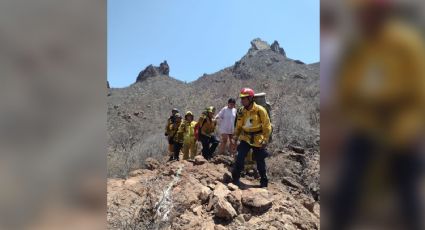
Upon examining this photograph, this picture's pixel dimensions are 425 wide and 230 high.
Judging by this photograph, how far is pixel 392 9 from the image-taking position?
83 cm

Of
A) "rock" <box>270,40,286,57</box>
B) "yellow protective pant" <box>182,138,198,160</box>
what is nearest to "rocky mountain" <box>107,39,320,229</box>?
"yellow protective pant" <box>182,138,198,160</box>

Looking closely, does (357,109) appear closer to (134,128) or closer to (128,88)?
(134,128)

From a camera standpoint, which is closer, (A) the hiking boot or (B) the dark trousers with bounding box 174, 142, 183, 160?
(A) the hiking boot

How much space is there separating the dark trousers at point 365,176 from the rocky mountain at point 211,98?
8.25 meters

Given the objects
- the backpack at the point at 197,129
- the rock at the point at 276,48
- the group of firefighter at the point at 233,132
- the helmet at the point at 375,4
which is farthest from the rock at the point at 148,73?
the helmet at the point at 375,4

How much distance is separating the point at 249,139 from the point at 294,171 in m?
1.89

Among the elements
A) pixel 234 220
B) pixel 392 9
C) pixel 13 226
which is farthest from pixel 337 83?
pixel 234 220

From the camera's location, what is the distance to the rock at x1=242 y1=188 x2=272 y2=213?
17.1 ft

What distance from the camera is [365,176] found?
2.72 ft

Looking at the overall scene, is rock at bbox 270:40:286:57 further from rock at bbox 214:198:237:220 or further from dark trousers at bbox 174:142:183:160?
rock at bbox 214:198:237:220

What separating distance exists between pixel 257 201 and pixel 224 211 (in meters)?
0.47

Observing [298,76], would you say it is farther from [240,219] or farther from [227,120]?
[240,219]

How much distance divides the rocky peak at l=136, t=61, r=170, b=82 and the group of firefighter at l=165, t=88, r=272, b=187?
91.7 feet

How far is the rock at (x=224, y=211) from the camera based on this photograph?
5.02 m
